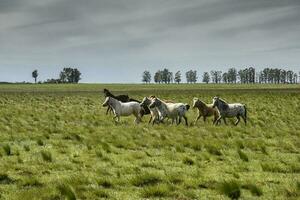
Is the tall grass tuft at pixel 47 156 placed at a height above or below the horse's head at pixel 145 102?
below

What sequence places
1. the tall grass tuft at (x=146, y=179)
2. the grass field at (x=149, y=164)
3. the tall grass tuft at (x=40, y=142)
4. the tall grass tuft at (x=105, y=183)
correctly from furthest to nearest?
the tall grass tuft at (x=40, y=142), the tall grass tuft at (x=146, y=179), the tall grass tuft at (x=105, y=183), the grass field at (x=149, y=164)

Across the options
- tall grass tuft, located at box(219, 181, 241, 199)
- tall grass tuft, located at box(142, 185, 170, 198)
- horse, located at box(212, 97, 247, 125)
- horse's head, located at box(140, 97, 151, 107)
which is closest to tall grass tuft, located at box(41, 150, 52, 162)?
tall grass tuft, located at box(142, 185, 170, 198)

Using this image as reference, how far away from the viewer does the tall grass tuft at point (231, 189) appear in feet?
33.7

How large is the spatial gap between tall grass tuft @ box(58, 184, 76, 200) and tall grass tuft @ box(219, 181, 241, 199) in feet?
10.5

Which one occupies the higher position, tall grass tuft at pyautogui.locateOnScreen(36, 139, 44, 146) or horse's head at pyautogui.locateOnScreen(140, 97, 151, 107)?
horse's head at pyautogui.locateOnScreen(140, 97, 151, 107)

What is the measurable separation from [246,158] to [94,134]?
9473 mm

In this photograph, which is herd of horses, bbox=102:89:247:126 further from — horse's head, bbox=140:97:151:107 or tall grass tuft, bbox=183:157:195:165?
tall grass tuft, bbox=183:157:195:165

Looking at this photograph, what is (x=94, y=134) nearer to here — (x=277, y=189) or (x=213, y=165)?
(x=213, y=165)

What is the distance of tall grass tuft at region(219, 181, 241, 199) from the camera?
10.3 metres

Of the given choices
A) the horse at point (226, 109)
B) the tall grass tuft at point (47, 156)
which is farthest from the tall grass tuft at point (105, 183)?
the horse at point (226, 109)

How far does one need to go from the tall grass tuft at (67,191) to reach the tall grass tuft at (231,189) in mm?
3206

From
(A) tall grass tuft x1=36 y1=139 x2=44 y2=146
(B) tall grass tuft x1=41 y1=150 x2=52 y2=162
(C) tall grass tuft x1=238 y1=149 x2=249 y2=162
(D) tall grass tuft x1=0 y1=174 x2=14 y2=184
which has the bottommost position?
(A) tall grass tuft x1=36 y1=139 x2=44 y2=146

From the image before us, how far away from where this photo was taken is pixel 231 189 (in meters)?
10.5

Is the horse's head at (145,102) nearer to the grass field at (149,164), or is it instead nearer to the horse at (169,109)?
the horse at (169,109)
